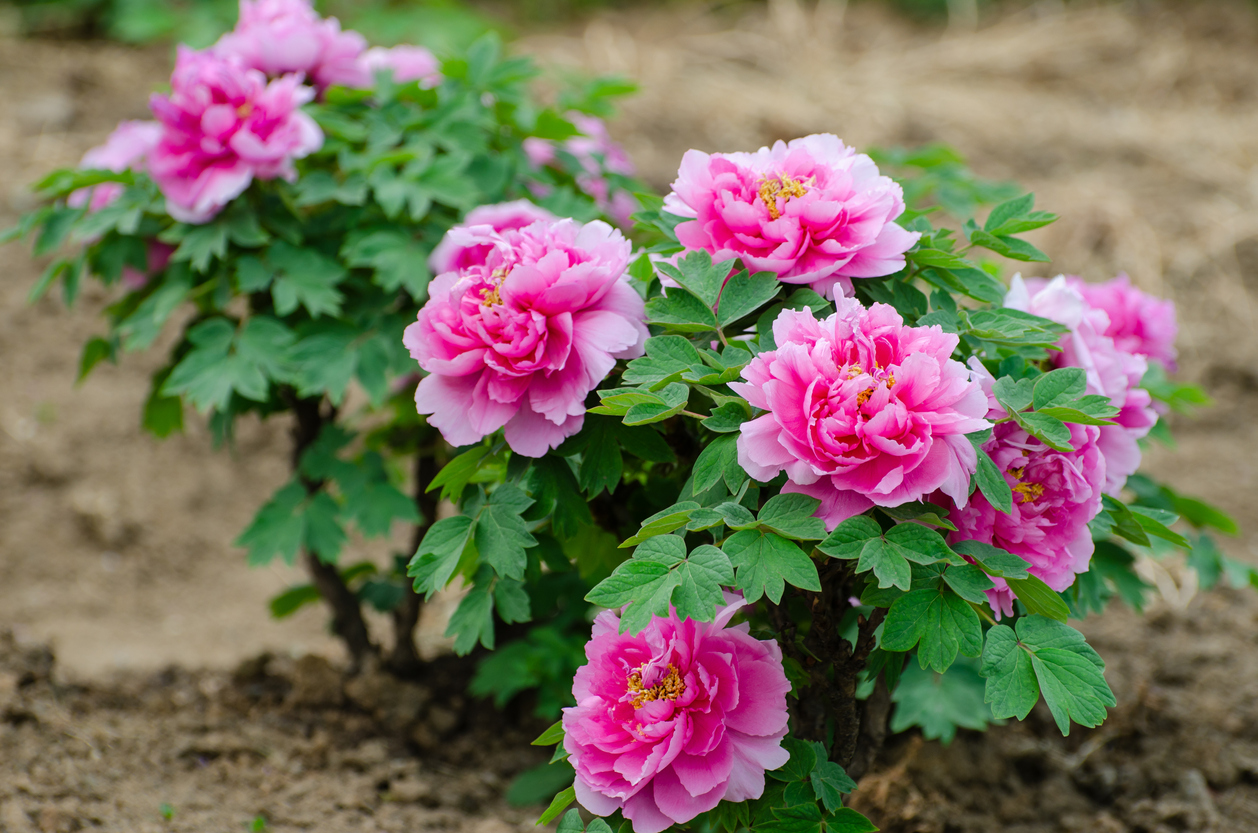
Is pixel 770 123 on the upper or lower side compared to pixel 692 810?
lower

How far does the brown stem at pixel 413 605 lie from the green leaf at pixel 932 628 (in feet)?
4.15

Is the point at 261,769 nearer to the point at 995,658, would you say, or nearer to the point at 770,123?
the point at 995,658

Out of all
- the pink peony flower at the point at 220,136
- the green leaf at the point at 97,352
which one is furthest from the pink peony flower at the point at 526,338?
the green leaf at the point at 97,352

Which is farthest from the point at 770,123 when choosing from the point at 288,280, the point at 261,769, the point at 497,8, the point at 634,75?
the point at 261,769

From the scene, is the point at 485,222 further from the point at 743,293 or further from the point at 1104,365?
the point at 1104,365

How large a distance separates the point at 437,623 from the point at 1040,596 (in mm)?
2399

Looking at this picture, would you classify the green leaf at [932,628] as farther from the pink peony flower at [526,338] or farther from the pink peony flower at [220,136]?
the pink peony flower at [220,136]

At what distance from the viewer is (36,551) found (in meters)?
3.39

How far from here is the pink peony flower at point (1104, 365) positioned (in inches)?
53.1

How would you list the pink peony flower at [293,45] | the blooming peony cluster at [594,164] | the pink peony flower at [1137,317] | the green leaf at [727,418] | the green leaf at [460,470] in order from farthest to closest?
the blooming peony cluster at [594,164], the pink peony flower at [293,45], the pink peony flower at [1137,317], the green leaf at [460,470], the green leaf at [727,418]

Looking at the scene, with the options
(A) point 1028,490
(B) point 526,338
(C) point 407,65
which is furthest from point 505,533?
(C) point 407,65

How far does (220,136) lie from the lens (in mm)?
1775

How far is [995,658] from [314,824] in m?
1.33

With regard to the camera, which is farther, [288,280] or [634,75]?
[634,75]
